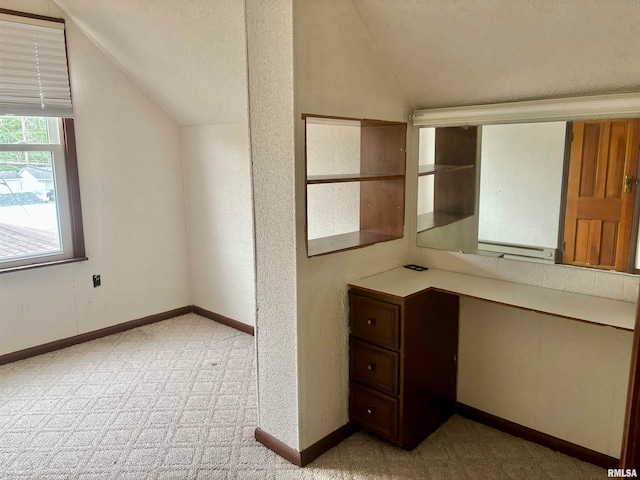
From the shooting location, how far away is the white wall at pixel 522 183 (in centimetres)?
215

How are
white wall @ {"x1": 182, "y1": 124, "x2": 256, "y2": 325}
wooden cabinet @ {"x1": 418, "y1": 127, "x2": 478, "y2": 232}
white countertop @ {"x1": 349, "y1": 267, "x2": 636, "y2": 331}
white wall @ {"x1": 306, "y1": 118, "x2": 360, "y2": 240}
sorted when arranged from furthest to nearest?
white wall @ {"x1": 182, "y1": 124, "x2": 256, "y2": 325}, white wall @ {"x1": 306, "y1": 118, "x2": 360, "y2": 240}, wooden cabinet @ {"x1": 418, "y1": 127, "x2": 478, "y2": 232}, white countertop @ {"x1": 349, "y1": 267, "x2": 636, "y2": 331}

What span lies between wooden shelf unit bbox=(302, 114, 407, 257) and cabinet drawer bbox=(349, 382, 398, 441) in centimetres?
72

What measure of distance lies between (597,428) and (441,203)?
1.26 m

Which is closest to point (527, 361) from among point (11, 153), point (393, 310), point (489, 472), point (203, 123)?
point (489, 472)

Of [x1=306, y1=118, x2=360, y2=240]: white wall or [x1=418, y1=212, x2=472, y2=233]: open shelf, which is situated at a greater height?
[x1=306, y1=118, x2=360, y2=240]: white wall

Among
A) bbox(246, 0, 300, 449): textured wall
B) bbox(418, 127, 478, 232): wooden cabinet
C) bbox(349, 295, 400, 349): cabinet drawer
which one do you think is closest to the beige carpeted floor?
bbox(246, 0, 300, 449): textured wall

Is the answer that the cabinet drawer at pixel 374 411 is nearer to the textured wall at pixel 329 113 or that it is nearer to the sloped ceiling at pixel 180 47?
the textured wall at pixel 329 113

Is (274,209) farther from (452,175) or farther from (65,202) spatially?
(65,202)

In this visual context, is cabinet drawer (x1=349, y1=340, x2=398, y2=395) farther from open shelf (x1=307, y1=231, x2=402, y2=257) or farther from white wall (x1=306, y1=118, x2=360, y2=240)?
white wall (x1=306, y1=118, x2=360, y2=240)

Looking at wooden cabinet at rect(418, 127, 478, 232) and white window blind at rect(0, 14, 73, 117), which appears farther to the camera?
white window blind at rect(0, 14, 73, 117)

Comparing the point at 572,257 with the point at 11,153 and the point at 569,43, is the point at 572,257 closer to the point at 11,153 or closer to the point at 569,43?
the point at 569,43

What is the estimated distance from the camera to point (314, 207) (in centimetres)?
284

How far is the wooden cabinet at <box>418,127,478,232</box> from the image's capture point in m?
2.43

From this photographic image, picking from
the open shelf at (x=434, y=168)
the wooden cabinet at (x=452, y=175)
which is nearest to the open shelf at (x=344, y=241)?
the wooden cabinet at (x=452, y=175)
